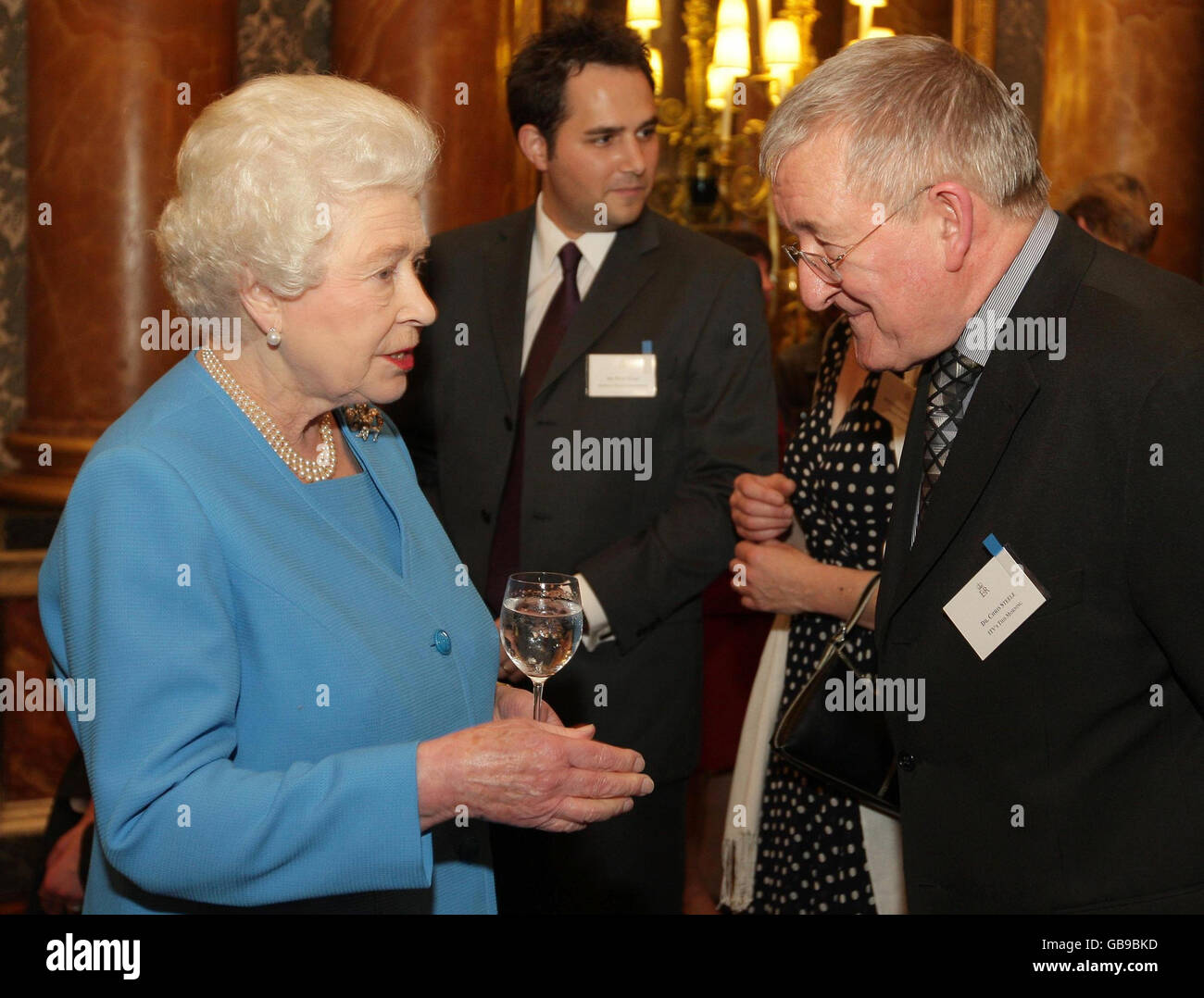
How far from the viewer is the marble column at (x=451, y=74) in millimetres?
4117

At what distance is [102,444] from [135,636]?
28 centimetres

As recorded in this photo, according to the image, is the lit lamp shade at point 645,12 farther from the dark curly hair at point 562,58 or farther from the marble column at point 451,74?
the dark curly hair at point 562,58

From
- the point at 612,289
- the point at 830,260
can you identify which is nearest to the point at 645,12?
the point at 612,289

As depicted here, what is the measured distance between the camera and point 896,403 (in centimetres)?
247

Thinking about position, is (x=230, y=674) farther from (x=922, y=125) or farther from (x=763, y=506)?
(x=763, y=506)

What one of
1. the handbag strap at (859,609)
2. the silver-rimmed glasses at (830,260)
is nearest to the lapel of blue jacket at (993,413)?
the silver-rimmed glasses at (830,260)

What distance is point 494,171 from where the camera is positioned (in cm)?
426

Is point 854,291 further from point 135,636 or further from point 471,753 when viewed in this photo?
point 135,636

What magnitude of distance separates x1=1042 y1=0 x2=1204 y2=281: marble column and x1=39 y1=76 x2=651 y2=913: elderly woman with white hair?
13.4ft

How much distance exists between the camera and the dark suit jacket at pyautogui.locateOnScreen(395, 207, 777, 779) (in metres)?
2.91

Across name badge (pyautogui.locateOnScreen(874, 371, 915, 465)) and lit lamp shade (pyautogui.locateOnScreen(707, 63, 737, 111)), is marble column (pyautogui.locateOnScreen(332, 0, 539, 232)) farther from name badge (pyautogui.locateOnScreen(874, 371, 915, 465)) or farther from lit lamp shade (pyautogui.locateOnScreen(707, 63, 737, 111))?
lit lamp shade (pyautogui.locateOnScreen(707, 63, 737, 111))

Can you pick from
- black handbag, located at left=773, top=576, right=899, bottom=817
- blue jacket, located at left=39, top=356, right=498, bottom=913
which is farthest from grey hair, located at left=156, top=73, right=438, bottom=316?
black handbag, located at left=773, top=576, right=899, bottom=817

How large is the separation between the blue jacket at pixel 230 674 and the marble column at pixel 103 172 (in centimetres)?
238

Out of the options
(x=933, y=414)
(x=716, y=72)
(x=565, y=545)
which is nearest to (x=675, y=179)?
(x=716, y=72)
